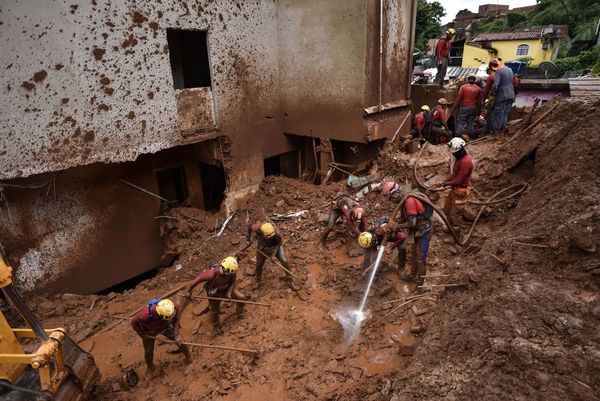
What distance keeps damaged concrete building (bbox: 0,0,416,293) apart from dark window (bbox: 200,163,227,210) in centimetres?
5

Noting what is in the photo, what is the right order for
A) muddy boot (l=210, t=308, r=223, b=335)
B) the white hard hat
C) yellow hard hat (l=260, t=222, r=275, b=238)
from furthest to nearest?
yellow hard hat (l=260, t=222, r=275, b=238) < the white hard hat < muddy boot (l=210, t=308, r=223, b=335)

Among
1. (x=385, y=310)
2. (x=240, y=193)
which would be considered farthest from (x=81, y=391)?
(x=240, y=193)

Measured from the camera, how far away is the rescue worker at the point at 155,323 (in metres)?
5.17

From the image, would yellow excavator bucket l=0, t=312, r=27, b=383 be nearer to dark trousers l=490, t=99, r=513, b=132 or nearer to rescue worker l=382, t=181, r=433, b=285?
rescue worker l=382, t=181, r=433, b=285

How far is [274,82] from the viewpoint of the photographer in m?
10.3

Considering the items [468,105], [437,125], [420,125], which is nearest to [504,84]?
[468,105]

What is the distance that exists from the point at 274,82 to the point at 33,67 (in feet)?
19.1

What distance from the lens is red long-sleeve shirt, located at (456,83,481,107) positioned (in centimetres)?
945

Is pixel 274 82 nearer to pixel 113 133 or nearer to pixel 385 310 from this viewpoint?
pixel 113 133

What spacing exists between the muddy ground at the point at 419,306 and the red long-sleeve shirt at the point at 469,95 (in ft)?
4.04

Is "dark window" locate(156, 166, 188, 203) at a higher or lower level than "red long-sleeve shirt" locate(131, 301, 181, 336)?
higher

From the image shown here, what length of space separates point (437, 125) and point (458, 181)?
14.7ft

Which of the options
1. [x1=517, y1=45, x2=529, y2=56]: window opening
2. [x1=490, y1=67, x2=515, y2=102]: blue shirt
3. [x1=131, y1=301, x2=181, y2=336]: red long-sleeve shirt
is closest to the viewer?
[x1=131, y1=301, x2=181, y2=336]: red long-sleeve shirt

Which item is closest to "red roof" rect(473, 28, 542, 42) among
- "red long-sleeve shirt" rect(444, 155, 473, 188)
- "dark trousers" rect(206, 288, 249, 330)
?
"red long-sleeve shirt" rect(444, 155, 473, 188)
